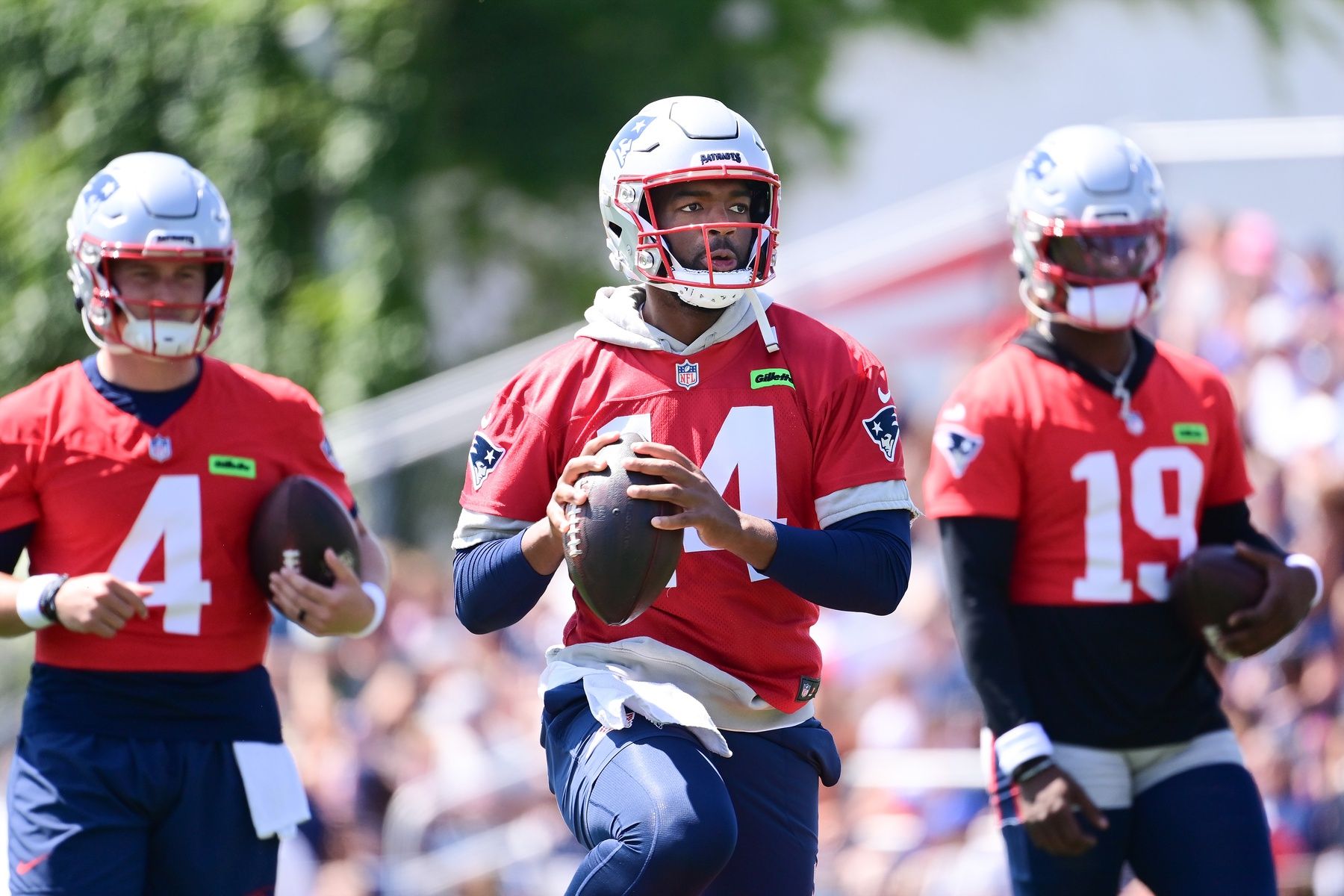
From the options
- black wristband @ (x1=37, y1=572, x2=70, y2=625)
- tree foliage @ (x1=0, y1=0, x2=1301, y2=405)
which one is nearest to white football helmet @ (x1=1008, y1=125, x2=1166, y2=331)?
black wristband @ (x1=37, y1=572, x2=70, y2=625)

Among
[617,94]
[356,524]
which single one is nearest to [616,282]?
[617,94]

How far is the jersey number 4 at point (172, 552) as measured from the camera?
4449 mm

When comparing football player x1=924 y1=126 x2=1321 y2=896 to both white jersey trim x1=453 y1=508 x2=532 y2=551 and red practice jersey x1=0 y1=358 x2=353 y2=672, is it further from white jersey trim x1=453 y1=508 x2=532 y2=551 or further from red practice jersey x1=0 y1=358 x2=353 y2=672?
red practice jersey x1=0 y1=358 x2=353 y2=672

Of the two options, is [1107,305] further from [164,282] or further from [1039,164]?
[164,282]

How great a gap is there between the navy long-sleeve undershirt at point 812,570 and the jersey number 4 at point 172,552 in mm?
871

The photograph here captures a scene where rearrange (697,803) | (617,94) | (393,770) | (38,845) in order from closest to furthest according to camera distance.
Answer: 1. (697,803)
2. (38,845)
3. (393,770)
4. (617,94)

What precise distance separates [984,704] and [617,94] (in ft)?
33.2

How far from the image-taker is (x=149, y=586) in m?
4.41

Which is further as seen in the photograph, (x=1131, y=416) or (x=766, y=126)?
(x=766, y=126)

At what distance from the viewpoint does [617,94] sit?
14.0 meters

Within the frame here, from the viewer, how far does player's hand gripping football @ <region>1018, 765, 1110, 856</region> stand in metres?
4.32

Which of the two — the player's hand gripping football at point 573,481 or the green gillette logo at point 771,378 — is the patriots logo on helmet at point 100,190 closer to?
the player's hand gripping football at point 573,481

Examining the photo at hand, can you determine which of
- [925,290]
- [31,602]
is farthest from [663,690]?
[925,290]

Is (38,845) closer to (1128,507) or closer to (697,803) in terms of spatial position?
(697,803)
